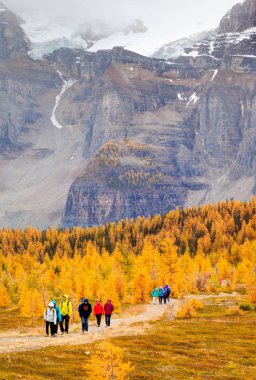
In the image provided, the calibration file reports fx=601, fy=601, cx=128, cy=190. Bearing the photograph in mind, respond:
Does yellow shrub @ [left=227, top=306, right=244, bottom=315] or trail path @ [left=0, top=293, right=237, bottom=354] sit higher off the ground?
trail path @ [left=0, top=293, right=237, bottom=354]

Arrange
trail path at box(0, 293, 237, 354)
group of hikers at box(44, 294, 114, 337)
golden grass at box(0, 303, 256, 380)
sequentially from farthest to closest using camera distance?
1. group of hikers at box(44, 294, 114, 337)
2. trail path at box(0, 293, 237, 354)
3. golden grass at box(0, 303, 256, 380)

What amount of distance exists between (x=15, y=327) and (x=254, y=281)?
3504cm

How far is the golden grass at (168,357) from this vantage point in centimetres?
3609

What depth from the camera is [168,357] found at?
136 ft

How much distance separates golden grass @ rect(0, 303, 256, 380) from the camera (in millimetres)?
36094

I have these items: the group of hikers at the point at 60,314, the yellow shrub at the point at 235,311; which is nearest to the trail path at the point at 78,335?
the group of hikers at the point at 60,314

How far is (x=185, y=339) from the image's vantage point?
48.9m

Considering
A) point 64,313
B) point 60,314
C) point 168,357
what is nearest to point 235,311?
point 64,313

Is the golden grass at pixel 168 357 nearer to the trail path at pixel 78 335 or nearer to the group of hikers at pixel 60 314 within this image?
the trail path at pixel 78 335

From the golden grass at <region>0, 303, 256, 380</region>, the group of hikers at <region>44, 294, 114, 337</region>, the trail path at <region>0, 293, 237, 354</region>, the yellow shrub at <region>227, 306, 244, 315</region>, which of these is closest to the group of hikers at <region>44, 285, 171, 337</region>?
the group of hikers at <region>44, 294, 114, 337</region>

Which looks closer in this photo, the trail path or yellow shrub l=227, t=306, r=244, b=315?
the trail path

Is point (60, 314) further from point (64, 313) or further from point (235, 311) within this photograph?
point (235, 311)

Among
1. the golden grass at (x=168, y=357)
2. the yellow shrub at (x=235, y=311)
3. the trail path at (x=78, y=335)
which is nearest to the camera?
the golden grass at (x=168, y=357)

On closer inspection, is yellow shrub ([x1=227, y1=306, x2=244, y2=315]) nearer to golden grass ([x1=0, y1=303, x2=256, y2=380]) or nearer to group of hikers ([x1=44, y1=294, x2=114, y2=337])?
golden grass ([x1=0, y1=303, x2=256, y2=380])
